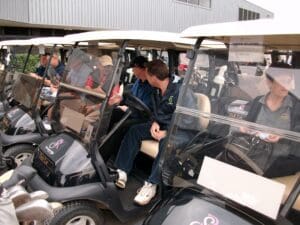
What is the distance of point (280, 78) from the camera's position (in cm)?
221

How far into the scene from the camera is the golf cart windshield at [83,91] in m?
3.32

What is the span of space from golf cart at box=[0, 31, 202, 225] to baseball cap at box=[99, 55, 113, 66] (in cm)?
6

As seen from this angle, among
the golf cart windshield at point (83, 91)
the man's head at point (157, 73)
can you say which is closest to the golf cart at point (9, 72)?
the golf cart windshield at point (83, 91)

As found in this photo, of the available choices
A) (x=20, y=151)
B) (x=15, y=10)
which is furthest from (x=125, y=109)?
(x=15, y=10)

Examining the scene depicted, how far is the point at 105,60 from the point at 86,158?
819 mm

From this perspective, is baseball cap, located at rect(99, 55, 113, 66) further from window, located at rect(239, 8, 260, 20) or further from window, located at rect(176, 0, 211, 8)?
window, located at rect(239, 8, 260, 20)

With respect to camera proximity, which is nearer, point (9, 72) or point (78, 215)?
point (78, 215)

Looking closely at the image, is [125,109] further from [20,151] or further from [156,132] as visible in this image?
[20,151]

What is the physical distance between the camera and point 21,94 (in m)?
5.14

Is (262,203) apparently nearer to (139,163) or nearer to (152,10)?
(139,163)

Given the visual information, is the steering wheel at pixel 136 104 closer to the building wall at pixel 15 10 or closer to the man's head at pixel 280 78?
the man's head at pixel 280 78

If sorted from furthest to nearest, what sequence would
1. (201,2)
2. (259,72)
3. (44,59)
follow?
(201,2) < (44,59) < (259,72)

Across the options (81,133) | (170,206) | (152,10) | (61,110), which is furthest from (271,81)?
(152,10)

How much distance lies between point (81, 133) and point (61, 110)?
48cm
